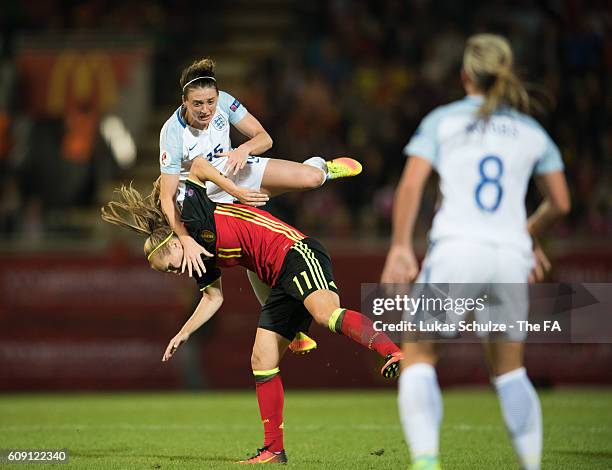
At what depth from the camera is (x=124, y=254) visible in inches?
604

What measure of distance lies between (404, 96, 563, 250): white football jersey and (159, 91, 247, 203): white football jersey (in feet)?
9.85

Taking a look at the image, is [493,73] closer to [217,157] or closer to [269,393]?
[269,393]

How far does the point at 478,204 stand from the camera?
15.8 ft

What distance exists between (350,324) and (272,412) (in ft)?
2.88

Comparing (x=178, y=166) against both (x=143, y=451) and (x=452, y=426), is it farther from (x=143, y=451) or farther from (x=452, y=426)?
(x=452, y=426)

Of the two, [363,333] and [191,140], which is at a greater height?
[191,140]

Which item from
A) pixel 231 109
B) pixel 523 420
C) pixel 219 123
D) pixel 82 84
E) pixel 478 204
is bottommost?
pixel 523 420

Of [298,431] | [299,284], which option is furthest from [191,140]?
[298,431]

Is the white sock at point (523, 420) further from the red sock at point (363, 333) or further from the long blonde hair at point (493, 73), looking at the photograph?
the red sock at point (363, 333)

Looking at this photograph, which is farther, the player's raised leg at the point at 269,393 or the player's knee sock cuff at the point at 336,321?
the player's raised leg at the point at 269,393

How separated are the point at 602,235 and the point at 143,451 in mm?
8845

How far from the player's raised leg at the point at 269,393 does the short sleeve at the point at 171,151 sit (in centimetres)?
134

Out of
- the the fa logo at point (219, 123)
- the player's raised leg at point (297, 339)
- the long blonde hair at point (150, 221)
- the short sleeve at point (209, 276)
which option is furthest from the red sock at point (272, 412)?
the the fa logo at point (219, 123)

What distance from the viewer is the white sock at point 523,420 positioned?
4867 millimetres
